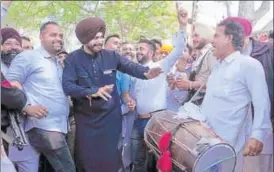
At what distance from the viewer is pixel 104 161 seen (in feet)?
15.0

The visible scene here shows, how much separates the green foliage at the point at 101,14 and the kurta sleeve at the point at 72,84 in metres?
9.99

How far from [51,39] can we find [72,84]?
22.0 inches

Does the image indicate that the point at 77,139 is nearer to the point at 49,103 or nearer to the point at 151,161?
the point at 49,103

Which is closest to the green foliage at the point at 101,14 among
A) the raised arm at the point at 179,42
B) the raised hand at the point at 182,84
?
the raised arm at the point at 179,42

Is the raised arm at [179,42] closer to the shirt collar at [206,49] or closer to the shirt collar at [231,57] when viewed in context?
the shirt collar at [206,49]

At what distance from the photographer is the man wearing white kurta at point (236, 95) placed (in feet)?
12.6

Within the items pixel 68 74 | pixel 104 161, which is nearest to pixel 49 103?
pixel 68 74

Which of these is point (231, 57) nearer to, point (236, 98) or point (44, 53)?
point (236, 98)

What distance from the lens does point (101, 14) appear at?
15.4 m

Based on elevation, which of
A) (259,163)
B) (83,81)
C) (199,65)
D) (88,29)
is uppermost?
(88,29)

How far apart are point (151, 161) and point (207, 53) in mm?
1366

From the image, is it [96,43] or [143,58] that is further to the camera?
[143,58]

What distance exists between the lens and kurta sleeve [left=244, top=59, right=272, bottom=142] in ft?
12.5

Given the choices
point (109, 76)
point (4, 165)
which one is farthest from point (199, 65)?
point (4, 165)
